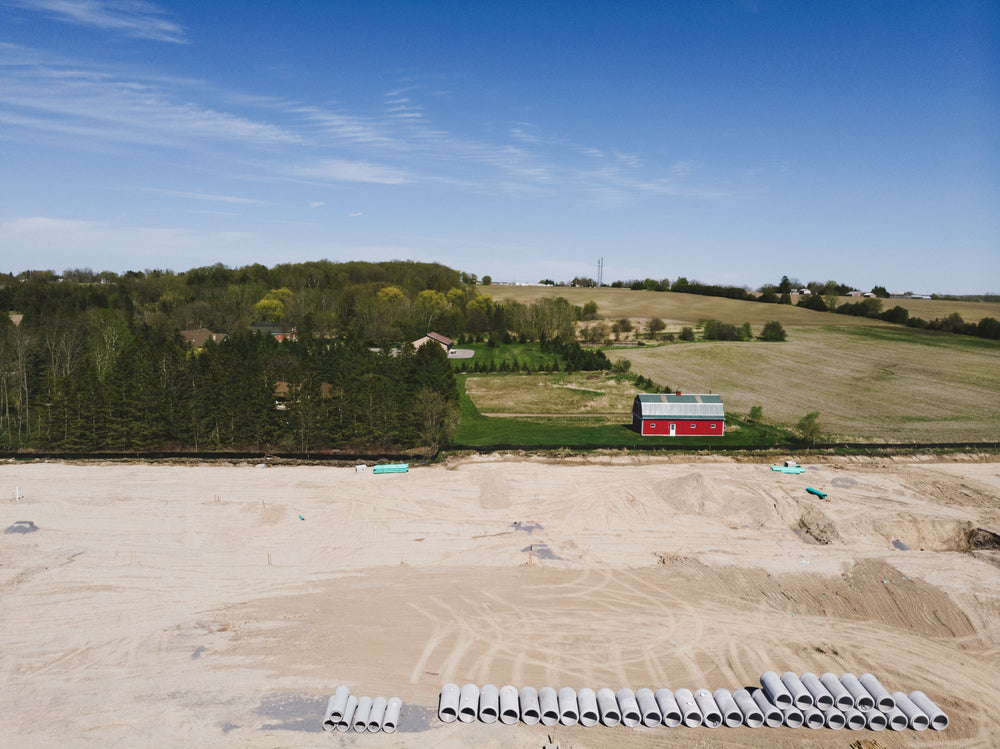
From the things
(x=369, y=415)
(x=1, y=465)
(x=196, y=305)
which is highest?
(x=196, y=305)

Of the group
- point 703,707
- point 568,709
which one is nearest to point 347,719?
point 568,709

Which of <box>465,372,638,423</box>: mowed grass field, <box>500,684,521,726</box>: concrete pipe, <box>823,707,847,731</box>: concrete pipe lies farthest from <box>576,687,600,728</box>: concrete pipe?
<box>465,372,638,423</box>: mowed grass field

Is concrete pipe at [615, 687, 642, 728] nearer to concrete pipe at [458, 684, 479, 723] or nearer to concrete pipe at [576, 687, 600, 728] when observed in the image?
concrete pipe at [576, 687, 600, 728]

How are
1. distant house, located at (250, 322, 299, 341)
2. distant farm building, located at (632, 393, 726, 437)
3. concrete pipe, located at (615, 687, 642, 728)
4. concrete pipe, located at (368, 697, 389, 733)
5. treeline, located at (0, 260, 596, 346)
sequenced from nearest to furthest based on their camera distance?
concrete pipe, located at (368, 697, 389, 733), concrete pipe, located at (615, 687, 642, 728), distant farm building, located at (632, 393, 726, 437), distant house, located at (250, 322, 299, 341), treeline, located at (0, 260, 596, 346)

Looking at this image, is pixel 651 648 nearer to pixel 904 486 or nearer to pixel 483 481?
pixel 483 481

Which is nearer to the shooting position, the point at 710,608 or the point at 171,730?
the point at 171,730

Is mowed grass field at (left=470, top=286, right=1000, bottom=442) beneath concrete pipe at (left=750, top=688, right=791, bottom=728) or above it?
above

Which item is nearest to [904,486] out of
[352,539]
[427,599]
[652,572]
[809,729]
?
[652,572]

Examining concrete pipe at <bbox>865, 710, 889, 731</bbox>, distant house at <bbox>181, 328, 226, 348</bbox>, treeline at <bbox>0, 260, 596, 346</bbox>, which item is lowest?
concrete pipe at <bbox>865, 710, 889, 731</bbox>
